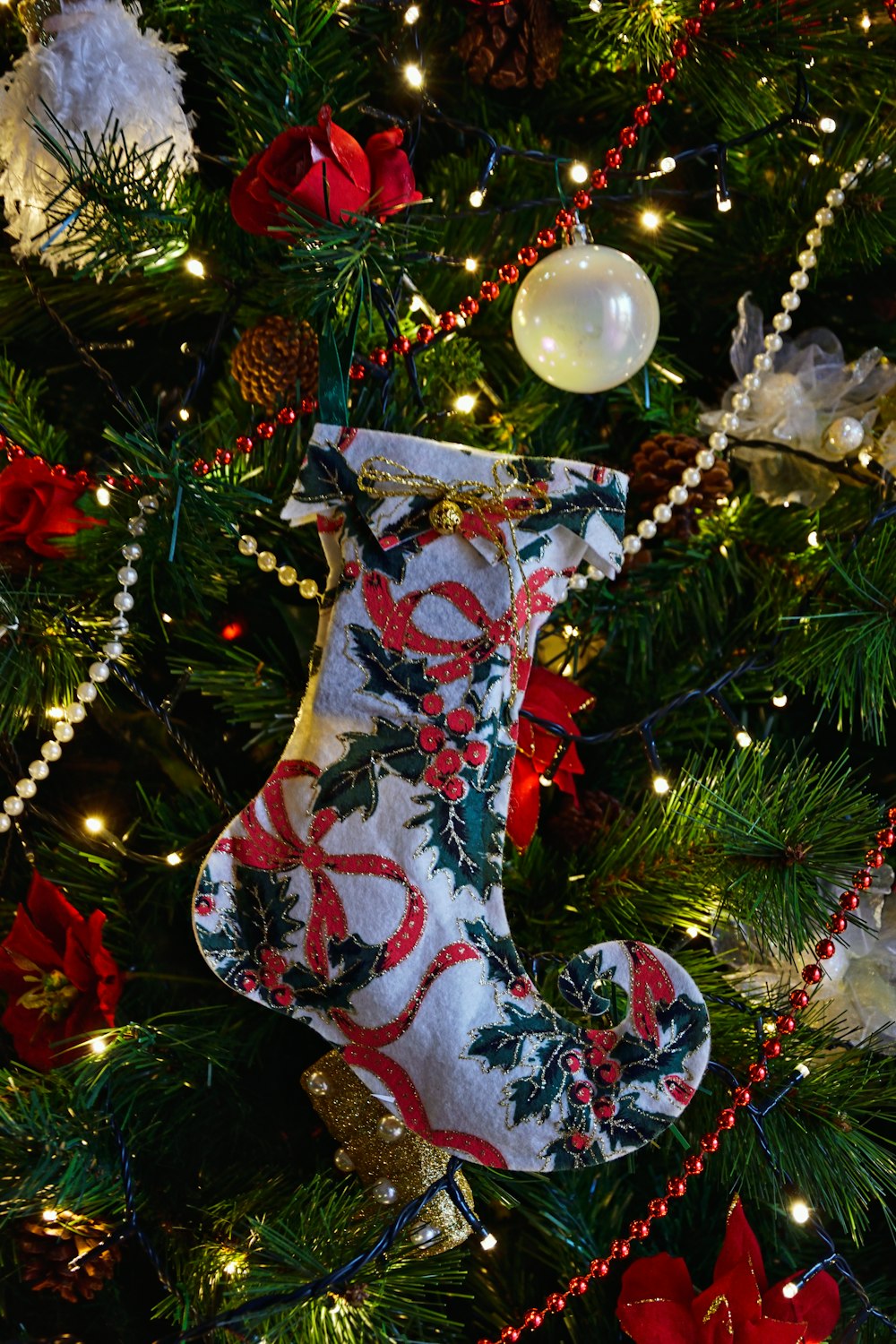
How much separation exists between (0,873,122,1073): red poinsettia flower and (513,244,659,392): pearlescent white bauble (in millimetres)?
505

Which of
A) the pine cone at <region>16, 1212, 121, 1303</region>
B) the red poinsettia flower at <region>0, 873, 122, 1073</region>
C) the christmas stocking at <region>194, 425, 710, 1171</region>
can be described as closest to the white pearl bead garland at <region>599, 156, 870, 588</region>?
the christmas stocking at <region>194, 425, 710, 1171</region>

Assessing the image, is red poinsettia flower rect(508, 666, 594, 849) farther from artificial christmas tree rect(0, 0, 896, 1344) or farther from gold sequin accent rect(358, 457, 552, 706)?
gold sequin accent rect(358, 457, 552, 706)

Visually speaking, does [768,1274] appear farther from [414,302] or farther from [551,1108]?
[414,302]

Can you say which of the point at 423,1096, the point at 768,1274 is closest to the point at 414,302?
the point at 423,1096

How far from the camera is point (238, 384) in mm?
803

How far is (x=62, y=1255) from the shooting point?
71 centimetres

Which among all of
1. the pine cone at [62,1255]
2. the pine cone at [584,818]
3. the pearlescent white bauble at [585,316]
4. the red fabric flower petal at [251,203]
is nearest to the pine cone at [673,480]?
the pearlescent white bauble at [585,316]

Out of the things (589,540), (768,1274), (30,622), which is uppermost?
(589,540)

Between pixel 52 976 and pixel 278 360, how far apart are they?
466 millimetres

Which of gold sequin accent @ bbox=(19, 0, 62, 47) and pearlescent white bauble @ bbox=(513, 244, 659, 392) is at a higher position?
gold sequin accent @ bbox=(19, 0, 62, 47)

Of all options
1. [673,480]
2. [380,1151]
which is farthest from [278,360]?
[380,1151]

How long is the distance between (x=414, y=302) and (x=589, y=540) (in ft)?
0.80

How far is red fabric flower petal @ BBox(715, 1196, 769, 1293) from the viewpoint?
697 mm

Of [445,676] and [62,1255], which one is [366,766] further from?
[62,1255]
